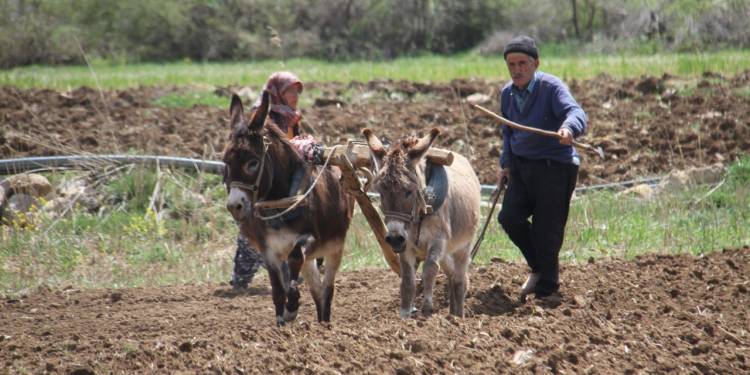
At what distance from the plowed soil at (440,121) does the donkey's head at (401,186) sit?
598 cm

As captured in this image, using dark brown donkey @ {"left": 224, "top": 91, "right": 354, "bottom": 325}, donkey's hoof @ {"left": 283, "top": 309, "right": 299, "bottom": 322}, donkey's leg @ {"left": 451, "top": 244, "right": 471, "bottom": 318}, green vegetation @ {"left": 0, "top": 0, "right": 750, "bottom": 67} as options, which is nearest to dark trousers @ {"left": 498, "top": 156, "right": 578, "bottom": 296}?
donkey's leg @ {"left": 451, "top": 244, "right": 471, "bottom": 318}

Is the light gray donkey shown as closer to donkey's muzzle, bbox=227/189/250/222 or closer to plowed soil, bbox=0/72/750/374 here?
plowed soil, bbox=0/72/750/374

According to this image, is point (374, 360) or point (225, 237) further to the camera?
point (225, 237)

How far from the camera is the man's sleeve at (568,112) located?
7422mm

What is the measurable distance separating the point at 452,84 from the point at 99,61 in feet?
66.0

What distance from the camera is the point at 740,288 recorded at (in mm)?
7969

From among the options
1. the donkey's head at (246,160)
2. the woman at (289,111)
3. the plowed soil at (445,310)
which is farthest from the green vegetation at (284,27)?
the donkey's head at (246,160)

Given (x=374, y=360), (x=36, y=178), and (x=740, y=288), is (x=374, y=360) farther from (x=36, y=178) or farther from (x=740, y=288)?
(x=36, y=178)

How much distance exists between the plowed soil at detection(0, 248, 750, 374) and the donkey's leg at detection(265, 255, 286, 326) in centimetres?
16

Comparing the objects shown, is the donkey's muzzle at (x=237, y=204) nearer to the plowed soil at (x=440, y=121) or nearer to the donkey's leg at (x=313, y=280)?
the donkey's leg at (x=313, y=280)

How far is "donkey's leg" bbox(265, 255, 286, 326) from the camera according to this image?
7.57 m

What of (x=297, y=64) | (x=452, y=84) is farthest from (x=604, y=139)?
(x=297, y=64)

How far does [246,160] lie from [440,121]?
383 inches

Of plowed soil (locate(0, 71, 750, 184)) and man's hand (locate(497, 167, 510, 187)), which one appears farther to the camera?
plowed soil (locate(0, 71, 750, 184))
